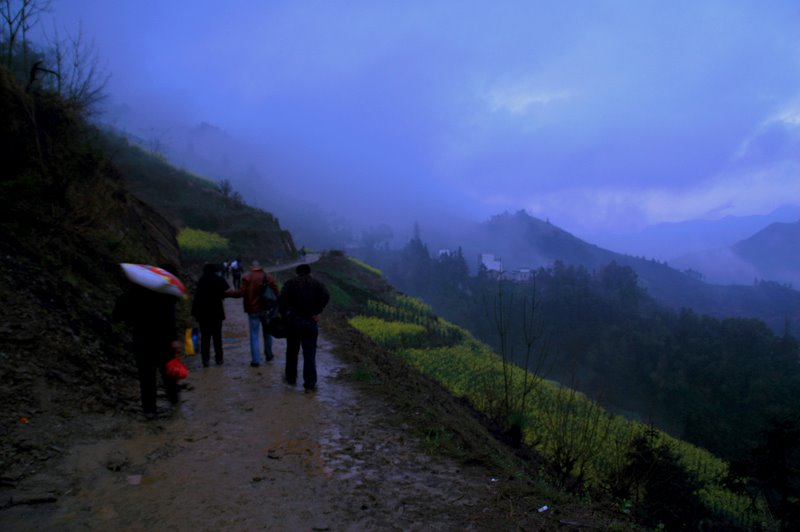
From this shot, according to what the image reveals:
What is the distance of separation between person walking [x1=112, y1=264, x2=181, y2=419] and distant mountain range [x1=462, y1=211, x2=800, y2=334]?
118 meters

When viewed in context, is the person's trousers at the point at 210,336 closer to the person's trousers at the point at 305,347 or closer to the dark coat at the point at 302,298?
the person's trousers at the point at 305,347

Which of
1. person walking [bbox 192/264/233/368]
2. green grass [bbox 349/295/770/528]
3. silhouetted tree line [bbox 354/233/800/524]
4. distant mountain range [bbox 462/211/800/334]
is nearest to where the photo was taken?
person walking [bbox 192/264/233/368]

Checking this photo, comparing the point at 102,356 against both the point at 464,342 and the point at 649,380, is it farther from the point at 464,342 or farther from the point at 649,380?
the point at 649,380

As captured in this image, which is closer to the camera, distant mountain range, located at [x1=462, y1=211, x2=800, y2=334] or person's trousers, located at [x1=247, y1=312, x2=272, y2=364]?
person's trousers, located at [x1=247, y1=312, x2=272, y2=364]

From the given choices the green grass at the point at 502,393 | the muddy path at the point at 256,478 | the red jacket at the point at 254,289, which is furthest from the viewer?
the green grass at the point at 502,393

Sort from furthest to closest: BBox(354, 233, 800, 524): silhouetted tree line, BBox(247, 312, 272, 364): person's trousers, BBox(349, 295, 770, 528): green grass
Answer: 1. BBox(354, 233, 800, 524): silhouetted tree line
2. BBox(349, 295, 770, 528): green grass
3. BBox(247, 312, 272, 364): person's trousers

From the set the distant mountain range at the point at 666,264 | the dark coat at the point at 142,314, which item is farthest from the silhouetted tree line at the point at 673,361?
the distant mountain range at the point at 666,264

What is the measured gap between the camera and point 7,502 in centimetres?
286

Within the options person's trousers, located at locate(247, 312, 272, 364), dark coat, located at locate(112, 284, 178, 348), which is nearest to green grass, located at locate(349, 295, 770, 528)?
person's trousers, located at locate(247, 312, 272, 364)

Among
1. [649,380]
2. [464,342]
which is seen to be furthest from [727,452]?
[464,342]

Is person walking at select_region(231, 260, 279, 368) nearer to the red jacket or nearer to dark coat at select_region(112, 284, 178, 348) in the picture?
the red jacket

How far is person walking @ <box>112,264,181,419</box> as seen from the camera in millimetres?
4641

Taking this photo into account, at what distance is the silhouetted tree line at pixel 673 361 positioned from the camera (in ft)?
112

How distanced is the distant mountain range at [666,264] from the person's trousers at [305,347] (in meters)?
116
